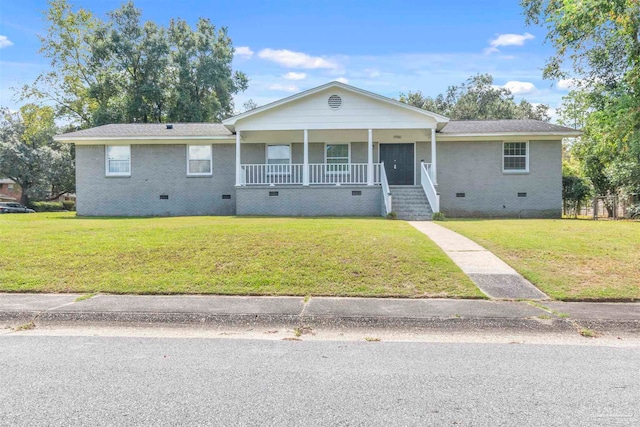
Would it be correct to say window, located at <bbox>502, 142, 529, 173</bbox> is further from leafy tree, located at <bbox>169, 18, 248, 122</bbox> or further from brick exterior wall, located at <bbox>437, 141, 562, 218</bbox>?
leafy tree, located at <bbox>169, 18, 248, 122</bbox>

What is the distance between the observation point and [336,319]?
521cm

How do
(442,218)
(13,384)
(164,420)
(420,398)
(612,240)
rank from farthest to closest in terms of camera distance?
(442,218)
(612,240)
(13,384)
(420,398)
(164,420)

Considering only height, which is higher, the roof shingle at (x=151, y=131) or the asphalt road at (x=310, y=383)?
the roof shingle at (x=151, y=131)

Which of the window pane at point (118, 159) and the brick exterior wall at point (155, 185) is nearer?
the brick exterior wall at point (155, 185)

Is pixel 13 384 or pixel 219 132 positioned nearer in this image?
pixel 13 384

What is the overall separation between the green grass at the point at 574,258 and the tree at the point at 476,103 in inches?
1311

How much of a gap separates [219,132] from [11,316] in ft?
45.1

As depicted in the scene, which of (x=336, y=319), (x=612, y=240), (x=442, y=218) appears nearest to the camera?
(x=336, y=319)

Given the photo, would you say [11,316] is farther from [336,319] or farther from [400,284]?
[400,284]

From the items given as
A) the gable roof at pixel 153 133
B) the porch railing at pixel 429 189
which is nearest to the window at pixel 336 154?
the porch railing at pixel 429 189

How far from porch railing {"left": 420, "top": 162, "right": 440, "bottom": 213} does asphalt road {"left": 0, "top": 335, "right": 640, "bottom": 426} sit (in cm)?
1080

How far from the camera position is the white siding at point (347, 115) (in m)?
16.5

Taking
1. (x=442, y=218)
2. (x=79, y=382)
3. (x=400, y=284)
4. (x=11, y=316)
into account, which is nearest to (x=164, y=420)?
(x=79, y=382)

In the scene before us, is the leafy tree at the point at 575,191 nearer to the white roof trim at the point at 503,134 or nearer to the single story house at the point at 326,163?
the single story house at the point at 326,163
